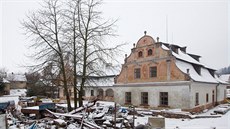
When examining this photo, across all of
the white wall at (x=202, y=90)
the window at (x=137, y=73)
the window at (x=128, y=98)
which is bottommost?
the window at (x=128, y=98)

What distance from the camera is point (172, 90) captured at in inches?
850

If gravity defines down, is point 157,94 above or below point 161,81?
below

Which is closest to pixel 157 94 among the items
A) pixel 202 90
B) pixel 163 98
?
pixel 163 98

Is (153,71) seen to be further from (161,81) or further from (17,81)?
(17,81)

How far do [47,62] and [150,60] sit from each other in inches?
455

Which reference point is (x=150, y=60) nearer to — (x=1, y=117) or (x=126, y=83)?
(x=126, y=83)

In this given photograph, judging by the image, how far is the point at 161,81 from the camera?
889 inches

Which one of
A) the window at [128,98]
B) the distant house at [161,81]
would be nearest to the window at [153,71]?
the distant house at [161,81]

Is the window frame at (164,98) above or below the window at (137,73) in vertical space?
below

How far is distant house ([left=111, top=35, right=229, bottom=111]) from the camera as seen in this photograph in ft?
68.8

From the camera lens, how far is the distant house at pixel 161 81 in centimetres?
2098

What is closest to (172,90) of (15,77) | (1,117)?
(1,117)

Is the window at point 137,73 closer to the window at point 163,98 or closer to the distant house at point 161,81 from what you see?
the distant house at point 161,81

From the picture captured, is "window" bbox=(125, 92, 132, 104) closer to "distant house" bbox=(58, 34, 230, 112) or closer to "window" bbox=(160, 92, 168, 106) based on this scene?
"distant house" bbox=(58, 34, 230, 112)
